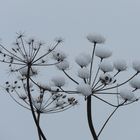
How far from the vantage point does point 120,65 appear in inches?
324

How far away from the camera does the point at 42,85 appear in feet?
29.9

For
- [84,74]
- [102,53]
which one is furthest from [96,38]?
[84,74]

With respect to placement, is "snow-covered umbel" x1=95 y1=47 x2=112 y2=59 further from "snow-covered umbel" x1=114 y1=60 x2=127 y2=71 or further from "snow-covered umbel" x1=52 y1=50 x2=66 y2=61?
"snow-covered umbel" x1=52 y1=50 x2=66 y2=61

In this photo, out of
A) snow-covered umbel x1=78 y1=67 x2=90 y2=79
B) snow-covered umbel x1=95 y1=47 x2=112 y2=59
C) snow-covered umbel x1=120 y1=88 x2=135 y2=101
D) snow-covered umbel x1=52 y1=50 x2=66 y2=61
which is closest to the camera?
snow-covered umbel x1=78 y1=67 x2=90 y2=79

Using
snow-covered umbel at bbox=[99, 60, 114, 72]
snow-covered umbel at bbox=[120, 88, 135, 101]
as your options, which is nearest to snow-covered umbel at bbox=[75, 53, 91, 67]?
snow-covered umbel at bbox=[99, 60, 114, 72]

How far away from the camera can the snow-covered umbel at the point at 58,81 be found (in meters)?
8.35

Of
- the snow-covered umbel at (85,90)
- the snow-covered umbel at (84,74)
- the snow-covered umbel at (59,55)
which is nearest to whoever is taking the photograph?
the snow-covered umbel at (85,90)

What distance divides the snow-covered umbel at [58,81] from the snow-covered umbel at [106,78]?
2.83ft

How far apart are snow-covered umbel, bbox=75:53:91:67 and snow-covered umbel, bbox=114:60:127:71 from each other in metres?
0.50

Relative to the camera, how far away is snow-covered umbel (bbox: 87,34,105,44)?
8.38m

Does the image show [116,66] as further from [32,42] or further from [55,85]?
[32,42]

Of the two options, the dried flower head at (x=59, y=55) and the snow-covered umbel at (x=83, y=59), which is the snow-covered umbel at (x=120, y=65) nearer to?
the snow-covered umbel at (x=83, y=59)

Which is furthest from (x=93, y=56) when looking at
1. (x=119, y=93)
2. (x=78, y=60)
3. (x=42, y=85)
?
(x=42, y=85)

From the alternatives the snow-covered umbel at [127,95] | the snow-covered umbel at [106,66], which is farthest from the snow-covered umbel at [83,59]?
the snow-covered umbel at [127,95]
